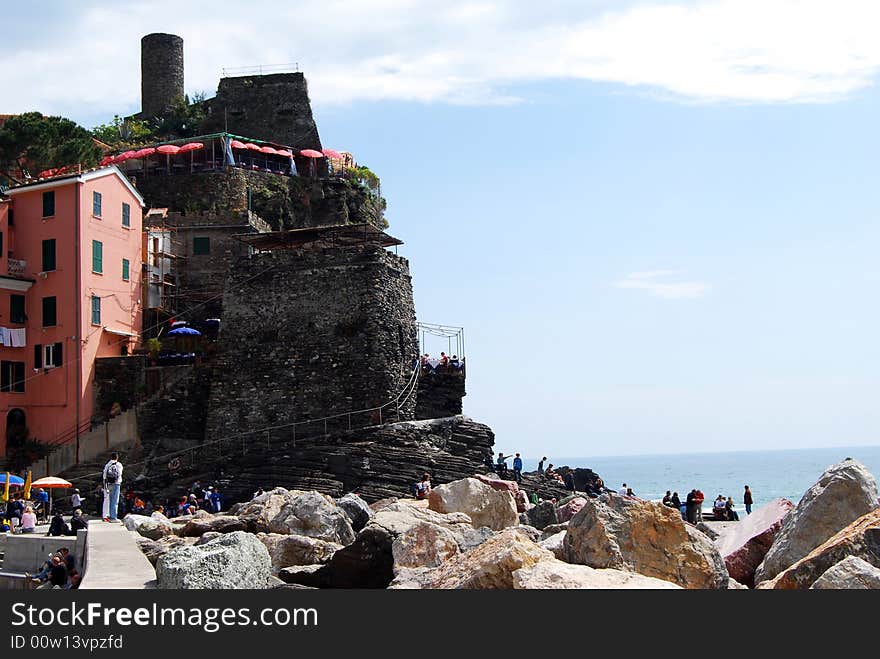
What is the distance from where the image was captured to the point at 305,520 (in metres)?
20.8

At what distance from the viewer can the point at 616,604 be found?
35.9 feet

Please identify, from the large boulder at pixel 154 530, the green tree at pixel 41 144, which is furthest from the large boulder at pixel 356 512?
the green tree at pixel 41 144

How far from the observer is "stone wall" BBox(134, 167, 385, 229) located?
53.3 m

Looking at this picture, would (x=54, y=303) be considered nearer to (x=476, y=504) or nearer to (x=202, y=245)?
(x=202, y=245)

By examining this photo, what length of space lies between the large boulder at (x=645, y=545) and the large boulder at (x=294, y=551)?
4.80 meters

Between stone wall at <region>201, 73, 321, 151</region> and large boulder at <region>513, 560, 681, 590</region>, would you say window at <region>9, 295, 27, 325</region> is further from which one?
large boulder at <region>513, 560, 681, 590</region>

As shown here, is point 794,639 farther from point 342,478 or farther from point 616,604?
point 342,478

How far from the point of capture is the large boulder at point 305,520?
67.8 feet

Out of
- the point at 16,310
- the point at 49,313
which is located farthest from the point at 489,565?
the point at 16,310

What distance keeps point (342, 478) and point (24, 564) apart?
14.3 metres

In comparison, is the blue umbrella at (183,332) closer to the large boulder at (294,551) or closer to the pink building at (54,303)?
the pink building at (54,303)

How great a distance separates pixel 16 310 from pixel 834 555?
3600 centimetres

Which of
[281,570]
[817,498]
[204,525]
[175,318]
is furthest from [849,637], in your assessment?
[175,318]

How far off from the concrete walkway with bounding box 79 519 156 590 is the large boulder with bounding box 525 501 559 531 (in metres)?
10.4
